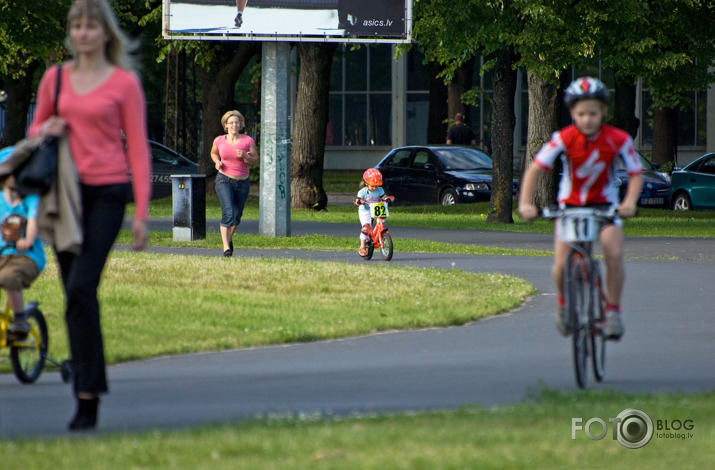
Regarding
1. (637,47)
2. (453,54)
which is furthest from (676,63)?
(453,54)

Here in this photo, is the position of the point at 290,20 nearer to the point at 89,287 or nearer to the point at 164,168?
the point at 164,168

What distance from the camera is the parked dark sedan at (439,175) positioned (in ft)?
102

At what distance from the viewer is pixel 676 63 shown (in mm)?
28750

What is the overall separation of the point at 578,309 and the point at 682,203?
2466 cm

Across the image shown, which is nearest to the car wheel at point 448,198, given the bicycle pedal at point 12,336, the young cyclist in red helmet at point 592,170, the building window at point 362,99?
the young cyclist in red helmet at point 592,170

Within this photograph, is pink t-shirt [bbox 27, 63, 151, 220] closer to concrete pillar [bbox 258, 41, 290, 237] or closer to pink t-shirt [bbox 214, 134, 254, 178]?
pink t-shirt [bbox 214, 134, 254, 178]

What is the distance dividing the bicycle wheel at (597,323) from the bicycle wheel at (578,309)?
0.05 m

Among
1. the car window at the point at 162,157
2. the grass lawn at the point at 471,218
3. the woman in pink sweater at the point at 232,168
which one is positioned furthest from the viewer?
the car window at the point at 162,157

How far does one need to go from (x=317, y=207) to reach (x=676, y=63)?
8.16 m

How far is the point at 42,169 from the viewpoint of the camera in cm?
631

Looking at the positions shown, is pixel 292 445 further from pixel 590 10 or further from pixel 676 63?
pixel 676 63

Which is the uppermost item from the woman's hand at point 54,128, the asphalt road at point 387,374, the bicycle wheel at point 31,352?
the woman's hand at point 54,128

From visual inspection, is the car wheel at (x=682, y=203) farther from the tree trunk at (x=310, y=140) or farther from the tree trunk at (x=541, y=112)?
the tree trunk at (x=310, y=140)

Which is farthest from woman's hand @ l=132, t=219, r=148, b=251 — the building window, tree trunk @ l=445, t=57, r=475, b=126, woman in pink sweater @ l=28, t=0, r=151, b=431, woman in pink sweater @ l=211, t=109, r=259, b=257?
the building window
